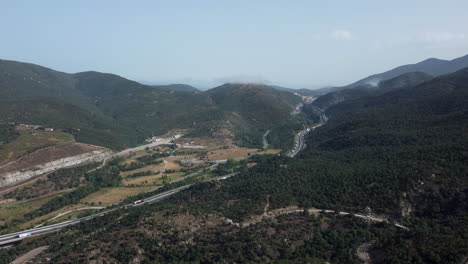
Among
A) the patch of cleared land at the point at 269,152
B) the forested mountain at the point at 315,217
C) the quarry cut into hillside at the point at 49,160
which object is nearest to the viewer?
the forested mountain at the point at 315,217

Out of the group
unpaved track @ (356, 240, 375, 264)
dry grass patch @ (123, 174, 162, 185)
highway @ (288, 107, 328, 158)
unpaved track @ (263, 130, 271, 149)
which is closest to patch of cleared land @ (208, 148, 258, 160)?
unpaved track @ (263, 130, 271, 149)

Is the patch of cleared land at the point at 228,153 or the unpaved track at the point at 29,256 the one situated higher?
the patch of cleared land at the point at 228,153

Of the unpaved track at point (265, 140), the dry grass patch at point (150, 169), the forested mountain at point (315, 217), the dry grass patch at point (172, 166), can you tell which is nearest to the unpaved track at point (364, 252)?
the forested mountain at point (315, 217)

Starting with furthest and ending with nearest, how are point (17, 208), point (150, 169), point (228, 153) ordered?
1. point (228, 153)
2. point (150, 169)
3. point (17, 208)

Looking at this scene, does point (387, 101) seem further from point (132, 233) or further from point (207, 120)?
point (132, 233)

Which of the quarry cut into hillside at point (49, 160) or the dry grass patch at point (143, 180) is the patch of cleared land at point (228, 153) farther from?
the quarry cut into hillside at point (49, 160)

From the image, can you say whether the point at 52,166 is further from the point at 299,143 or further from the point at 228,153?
the point at 299,143

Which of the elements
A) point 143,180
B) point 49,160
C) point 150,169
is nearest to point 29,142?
point 49,160
